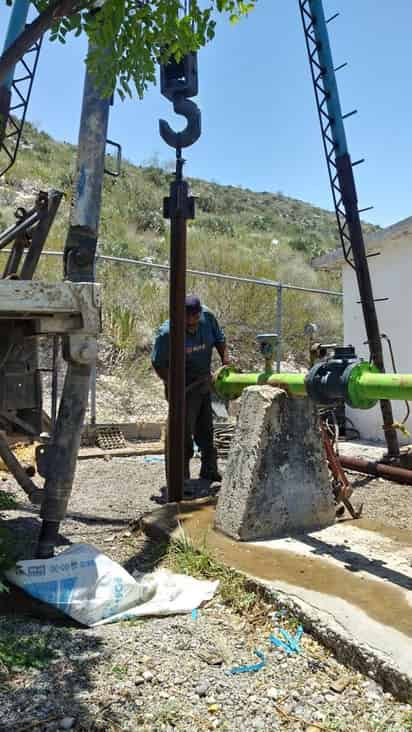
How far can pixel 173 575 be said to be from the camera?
3738 mm

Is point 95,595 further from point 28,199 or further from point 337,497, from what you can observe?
point 28,199

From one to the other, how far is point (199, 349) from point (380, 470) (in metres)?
2.04

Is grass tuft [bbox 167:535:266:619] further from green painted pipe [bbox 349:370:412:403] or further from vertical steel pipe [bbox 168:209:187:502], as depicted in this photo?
green painted pipe [bbox 349:370:412:403]

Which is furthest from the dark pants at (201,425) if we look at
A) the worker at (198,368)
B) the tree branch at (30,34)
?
the tree branch at (30,34)

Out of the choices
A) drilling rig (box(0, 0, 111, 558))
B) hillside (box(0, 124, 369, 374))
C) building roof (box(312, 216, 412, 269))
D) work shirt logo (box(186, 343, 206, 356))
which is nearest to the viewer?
drilling rig (box(0, 0, 111, 558))

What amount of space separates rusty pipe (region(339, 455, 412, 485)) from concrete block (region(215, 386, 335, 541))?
5.11 ft

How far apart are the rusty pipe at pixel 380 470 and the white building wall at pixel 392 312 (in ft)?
7.71

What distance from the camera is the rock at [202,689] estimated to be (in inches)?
101

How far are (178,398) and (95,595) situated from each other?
6.45ft

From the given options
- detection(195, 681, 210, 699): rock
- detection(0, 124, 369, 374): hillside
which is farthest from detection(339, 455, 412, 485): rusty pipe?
→ detection(0, 124, 369, 374): hillside

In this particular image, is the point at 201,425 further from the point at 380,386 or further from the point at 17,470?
the point at 380,386

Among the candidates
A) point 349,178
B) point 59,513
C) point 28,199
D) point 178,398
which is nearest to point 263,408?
point 178,398

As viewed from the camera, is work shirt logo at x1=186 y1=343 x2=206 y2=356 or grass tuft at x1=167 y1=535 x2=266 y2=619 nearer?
grass tuft at x1=167 y1=535 x2=266 y2=619

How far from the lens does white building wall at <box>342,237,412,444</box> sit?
866 centimetres
